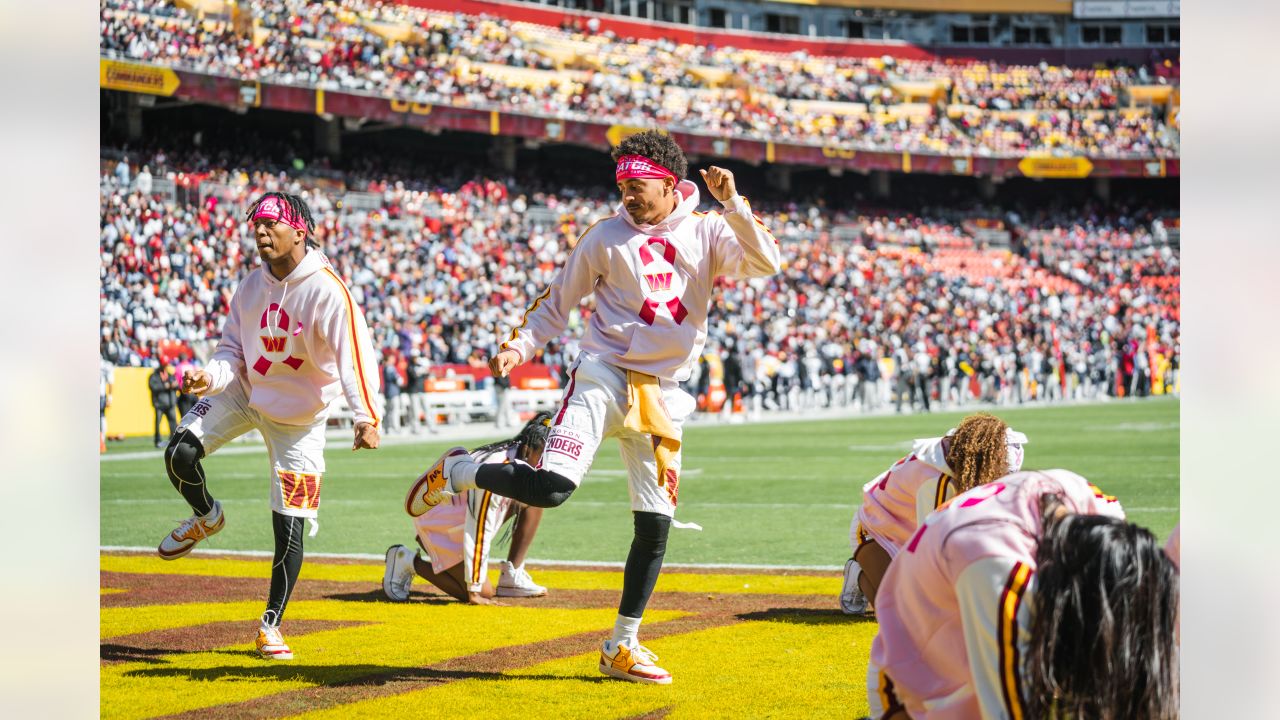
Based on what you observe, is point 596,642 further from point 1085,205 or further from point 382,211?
point 1085,205

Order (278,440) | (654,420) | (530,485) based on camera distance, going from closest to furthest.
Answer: (530,485) < (654,420) < (278,440)

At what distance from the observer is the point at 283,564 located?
239 inches

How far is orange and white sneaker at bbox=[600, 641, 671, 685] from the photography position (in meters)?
5.30

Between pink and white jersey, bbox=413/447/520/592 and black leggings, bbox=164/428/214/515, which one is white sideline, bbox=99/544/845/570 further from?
black leggings, bbox=164/428/214/515

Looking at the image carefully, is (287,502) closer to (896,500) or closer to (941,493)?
(896,500)

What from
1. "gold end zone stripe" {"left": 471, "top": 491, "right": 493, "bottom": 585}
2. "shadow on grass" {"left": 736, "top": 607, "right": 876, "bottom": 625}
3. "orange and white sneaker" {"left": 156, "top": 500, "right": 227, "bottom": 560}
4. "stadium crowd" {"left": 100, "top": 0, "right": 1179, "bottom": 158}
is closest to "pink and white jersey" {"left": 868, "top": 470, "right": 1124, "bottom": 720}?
"shadow on grass" {"left": 736, "top": 607, "right": 876, "bottom": 625}

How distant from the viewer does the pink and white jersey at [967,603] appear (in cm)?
280

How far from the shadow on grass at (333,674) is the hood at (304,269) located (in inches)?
67.0

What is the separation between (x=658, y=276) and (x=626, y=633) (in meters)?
1.44

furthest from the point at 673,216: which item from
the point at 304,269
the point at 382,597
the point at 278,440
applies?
the point at 382,597

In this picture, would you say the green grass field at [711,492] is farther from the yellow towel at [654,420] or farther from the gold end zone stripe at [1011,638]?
the gold end zone stripe at [1011,638]

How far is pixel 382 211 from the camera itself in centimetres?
3434

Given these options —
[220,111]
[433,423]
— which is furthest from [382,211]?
[433,423]
